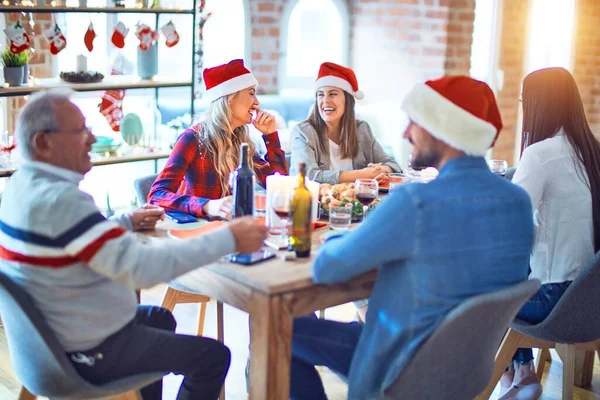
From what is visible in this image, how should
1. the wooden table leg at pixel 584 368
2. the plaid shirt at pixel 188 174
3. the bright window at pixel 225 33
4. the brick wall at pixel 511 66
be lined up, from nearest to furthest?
the plaid shirt at pixel 188 174 → the wooden table leg at pixel 584 368 → the bright window at pixel 225 33 → the brick wall at pixel 511 66

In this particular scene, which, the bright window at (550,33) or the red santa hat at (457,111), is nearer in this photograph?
the red santa hat at (457,111)

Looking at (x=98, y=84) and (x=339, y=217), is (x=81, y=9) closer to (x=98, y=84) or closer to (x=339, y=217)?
(x=98, y=84)

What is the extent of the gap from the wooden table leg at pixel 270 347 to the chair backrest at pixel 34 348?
44cm

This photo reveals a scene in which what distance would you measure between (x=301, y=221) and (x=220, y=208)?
0.45 m

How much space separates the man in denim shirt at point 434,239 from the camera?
1.95 meters

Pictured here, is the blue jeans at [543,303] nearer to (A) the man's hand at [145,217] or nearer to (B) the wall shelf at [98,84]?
(A) the man's hand at [145,217]

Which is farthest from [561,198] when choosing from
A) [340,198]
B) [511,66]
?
[511,66]

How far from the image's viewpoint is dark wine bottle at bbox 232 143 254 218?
243 centimetres

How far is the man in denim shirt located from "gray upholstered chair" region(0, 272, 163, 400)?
65 cm

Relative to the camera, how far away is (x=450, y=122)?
2.08 m

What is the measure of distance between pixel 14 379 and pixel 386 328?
1.72m

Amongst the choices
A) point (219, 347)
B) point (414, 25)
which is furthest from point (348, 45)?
point (219, 347)

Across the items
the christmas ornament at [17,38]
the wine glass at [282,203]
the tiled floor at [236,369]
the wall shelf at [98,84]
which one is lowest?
the tiled floor at [236,369]

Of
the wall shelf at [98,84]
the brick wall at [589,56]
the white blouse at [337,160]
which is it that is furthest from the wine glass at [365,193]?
the brick wall at [589,56]
